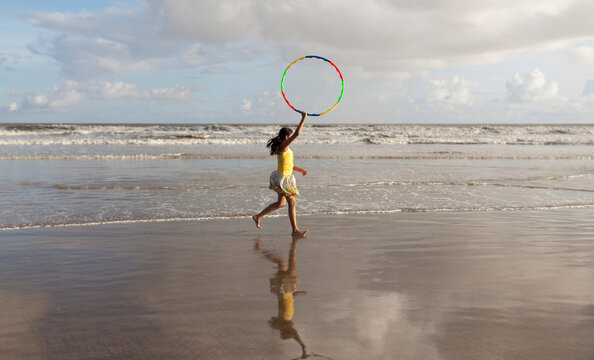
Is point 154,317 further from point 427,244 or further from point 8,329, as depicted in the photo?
point 427,244

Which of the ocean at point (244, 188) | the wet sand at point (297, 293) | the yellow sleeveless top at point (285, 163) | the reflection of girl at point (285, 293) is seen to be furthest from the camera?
the ocean at point (244, 188)

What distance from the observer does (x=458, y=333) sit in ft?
11.5

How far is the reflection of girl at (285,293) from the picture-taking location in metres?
3.54

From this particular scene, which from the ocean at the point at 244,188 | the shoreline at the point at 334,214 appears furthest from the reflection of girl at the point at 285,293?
the ocean at the point at 244,188

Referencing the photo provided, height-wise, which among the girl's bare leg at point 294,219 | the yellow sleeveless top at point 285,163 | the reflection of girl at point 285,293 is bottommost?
the reflection of girl at point 285,293

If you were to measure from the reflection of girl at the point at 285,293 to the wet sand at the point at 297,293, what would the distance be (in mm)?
16

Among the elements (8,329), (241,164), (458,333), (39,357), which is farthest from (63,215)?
(241,164)

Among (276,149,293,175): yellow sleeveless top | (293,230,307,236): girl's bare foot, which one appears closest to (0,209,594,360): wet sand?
(293,230,307,236): girl's bare foot

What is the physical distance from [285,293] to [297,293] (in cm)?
11

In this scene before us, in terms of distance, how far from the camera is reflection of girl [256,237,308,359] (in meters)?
3.54

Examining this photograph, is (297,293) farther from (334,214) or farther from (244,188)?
(244,188)

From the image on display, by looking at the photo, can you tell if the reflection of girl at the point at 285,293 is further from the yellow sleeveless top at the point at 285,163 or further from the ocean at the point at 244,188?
the ocean at the point at 244,188

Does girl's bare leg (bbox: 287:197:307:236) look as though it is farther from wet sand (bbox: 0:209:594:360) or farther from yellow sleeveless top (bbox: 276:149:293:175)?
yellow sleeveless top (bbox: 276:149:293:175)

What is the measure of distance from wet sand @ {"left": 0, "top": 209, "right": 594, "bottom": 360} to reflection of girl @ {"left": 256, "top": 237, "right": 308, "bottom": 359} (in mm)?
16
